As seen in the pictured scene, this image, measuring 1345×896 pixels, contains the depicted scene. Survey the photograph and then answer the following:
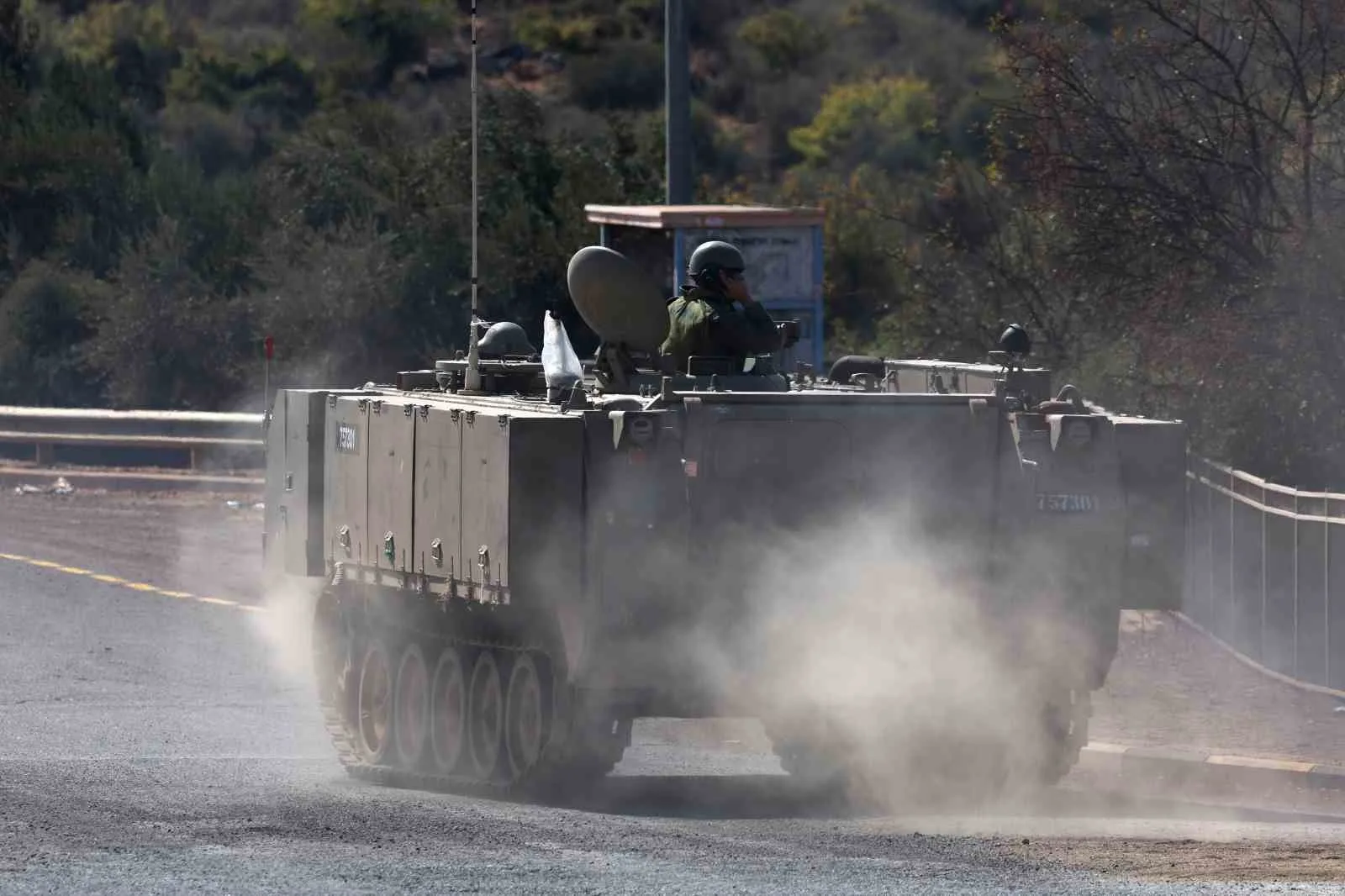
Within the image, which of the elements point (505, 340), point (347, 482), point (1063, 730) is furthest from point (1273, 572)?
point (347, 482)

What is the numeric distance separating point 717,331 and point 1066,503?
217cm

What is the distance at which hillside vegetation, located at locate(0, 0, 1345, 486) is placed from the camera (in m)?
19.7

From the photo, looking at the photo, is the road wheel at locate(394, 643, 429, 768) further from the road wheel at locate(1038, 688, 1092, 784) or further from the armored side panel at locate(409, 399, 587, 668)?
the road wheel at locate(1038, 688, 1092, 784)

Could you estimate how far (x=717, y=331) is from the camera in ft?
44.5

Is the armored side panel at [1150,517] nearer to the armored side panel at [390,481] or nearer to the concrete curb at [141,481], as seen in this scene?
the armored side panel at [390,481]

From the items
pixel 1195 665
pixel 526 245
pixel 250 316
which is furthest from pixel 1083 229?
pixel 250 316

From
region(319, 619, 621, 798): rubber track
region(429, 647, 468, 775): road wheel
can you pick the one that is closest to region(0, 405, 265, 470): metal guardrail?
region(319, 619, 621, 798): rubber track

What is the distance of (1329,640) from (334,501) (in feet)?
19.9

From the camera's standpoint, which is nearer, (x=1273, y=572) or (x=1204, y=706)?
(x=1204, y=706)

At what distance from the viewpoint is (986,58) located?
59.8 meters

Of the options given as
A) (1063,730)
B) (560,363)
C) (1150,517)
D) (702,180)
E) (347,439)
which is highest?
(702,180)

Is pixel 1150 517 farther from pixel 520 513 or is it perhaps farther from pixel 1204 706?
pixel 1204 706

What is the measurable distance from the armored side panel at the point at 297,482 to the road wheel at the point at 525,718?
8.07 ft

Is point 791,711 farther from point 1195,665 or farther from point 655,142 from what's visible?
point 655,142
